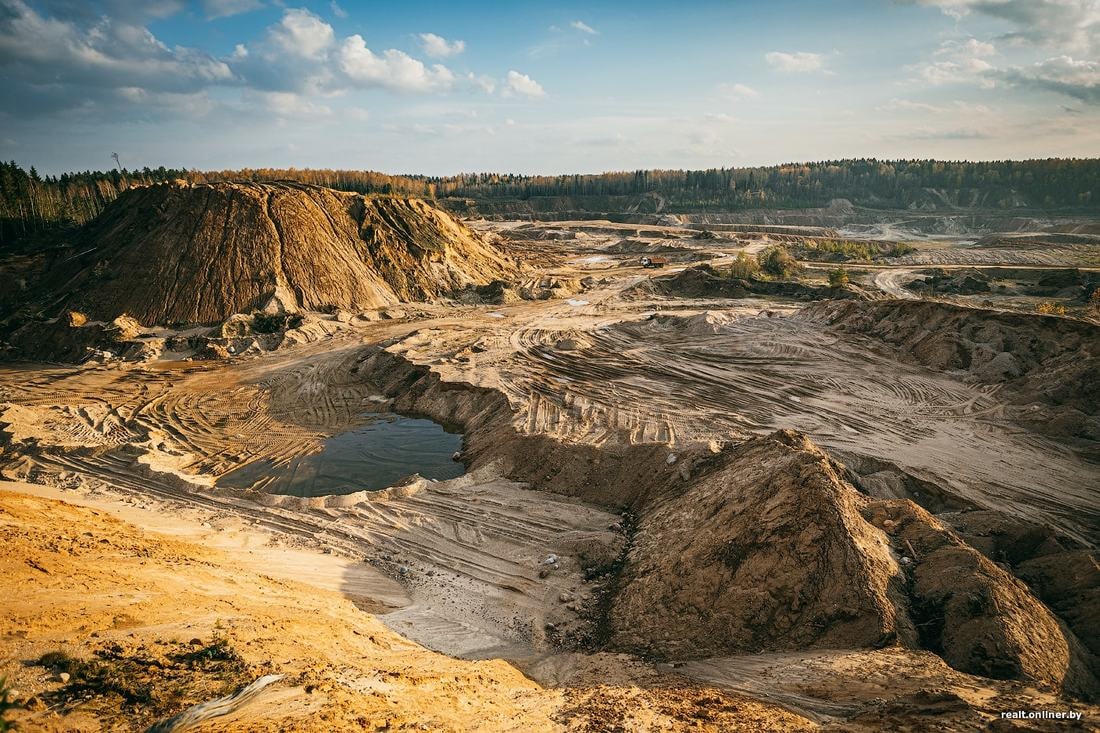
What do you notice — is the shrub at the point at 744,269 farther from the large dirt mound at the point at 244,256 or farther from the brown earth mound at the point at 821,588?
the brown earth mound at the point at 821,588

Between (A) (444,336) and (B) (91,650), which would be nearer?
(B) (91,650)

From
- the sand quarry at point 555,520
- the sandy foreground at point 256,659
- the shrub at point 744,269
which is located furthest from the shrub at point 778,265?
the sandy foreground at point 256,659

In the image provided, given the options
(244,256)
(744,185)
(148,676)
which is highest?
(744,185)

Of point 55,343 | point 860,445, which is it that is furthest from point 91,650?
point 55,343

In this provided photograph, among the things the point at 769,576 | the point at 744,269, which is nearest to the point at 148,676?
the point at 769,576

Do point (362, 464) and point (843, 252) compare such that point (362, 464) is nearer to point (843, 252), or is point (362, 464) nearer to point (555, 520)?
point (555, 520)

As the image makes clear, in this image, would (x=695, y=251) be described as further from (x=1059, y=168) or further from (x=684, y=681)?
(x=1059, y=168)
